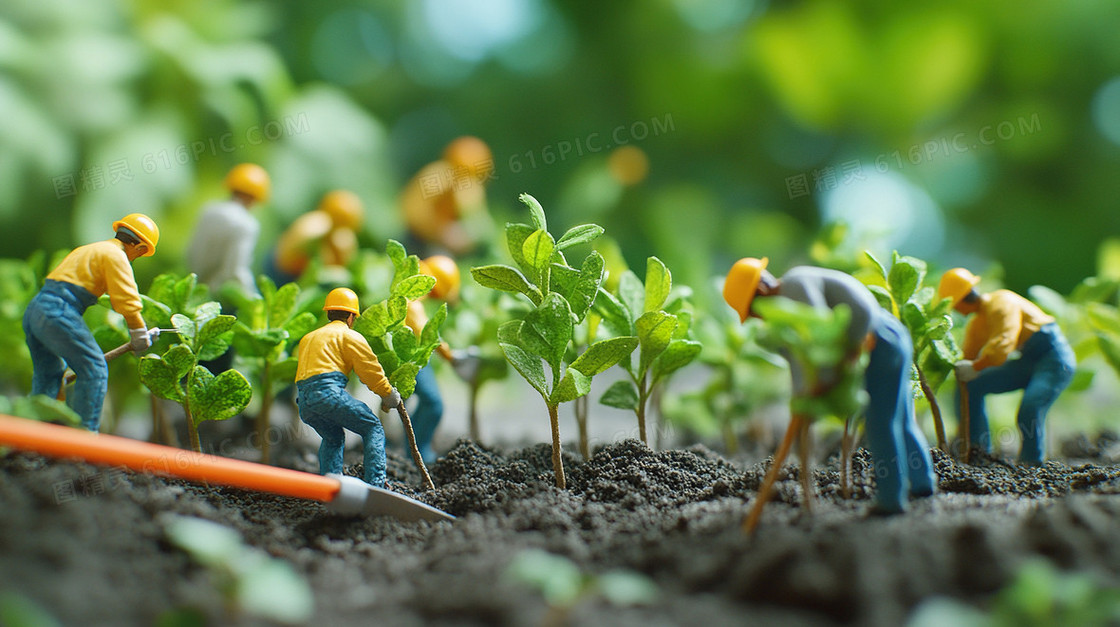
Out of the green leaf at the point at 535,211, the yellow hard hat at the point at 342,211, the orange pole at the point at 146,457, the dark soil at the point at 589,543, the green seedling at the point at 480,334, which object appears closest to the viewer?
the dark soil at the point at 589,543

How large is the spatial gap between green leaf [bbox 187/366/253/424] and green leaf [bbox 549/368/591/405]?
0.60 meters

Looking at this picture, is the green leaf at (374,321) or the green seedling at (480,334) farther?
the green seedling at (480,334)

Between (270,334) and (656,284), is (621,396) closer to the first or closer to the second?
(656,284)

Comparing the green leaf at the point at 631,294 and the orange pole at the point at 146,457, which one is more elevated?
the green leaf at the point at 631,294

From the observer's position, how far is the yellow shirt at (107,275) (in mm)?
1364

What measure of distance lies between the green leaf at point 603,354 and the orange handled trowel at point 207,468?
37 cm

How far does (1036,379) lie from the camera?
165 cm

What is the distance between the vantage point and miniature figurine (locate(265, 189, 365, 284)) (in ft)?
7.93

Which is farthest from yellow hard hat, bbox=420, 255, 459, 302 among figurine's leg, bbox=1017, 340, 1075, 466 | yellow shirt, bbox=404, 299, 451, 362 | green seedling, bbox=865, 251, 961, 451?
figurine's leg, bbox=1017, 340, 1075, 466

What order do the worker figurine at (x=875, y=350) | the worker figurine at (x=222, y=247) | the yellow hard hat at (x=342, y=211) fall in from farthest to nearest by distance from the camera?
the yellow hard hat at (x=342, y=211), the worker figurine at (x=222, y=247), the worker figurine at (x=875, y=350)

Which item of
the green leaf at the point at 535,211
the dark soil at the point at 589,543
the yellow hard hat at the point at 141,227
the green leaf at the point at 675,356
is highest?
the yellow hard hat at the point at 141,227

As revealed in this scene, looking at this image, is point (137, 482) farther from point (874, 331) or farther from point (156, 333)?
point (874, 331)

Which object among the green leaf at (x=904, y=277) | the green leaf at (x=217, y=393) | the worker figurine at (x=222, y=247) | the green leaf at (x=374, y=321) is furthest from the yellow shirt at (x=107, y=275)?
the green leaf at (x=904, y=277)

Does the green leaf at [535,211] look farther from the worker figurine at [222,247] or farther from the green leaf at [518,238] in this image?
the worker figurine at [222,247]
